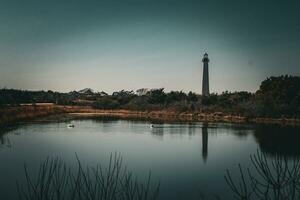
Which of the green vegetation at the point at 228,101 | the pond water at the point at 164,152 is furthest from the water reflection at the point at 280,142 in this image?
the green vegetation at the point at 228,101

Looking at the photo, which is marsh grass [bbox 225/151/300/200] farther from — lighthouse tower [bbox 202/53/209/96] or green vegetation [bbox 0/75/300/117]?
lighthouse tower [bbox 202/53/209/96]

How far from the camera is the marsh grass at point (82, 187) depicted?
17.8 ft

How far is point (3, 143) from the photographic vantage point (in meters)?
23.8

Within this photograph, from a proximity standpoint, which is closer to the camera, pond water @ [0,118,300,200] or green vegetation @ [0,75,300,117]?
pond water @ [0,118,300,200]

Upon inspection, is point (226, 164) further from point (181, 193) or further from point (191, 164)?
point (181, 193)

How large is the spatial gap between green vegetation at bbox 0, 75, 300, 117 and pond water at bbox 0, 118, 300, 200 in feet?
50.3

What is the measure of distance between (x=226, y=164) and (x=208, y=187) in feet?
18.7

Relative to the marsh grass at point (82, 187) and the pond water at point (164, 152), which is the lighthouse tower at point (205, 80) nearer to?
the pond water at point (164, 152)

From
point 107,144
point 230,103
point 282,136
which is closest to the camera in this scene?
point 107,144

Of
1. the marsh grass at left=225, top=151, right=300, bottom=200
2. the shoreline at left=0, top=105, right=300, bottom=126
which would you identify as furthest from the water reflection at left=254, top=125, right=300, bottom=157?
the shoreline at left=0, top=105, right=300, bottom=126

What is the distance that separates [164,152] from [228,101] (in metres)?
39.2

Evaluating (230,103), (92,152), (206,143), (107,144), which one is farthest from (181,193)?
(230,103)

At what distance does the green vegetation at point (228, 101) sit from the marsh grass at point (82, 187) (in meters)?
31.0

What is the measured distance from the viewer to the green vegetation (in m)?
49.5
